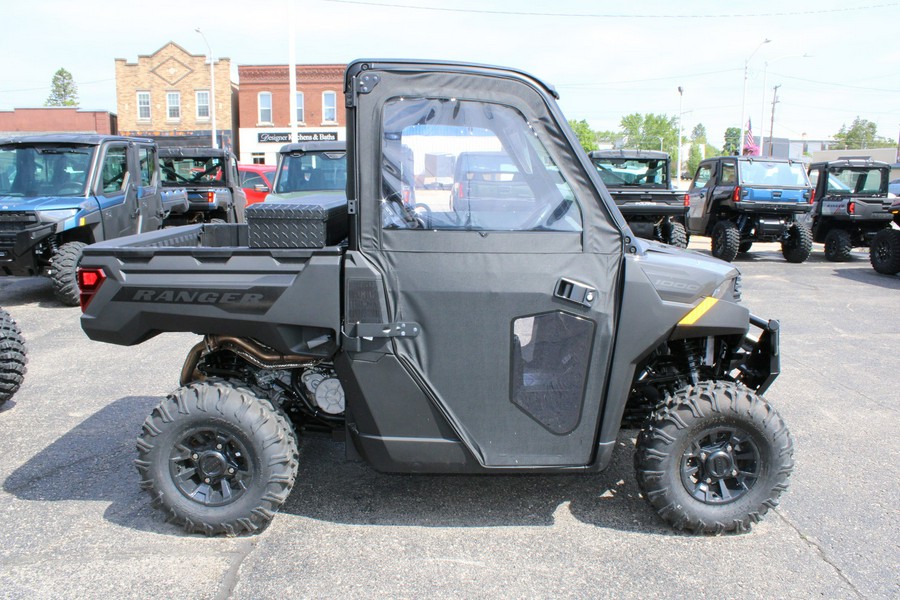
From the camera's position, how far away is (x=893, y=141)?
127938mm

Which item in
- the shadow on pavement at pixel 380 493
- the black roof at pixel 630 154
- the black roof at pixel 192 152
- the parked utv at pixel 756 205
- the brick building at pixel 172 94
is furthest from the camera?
the brick building at pixel 172 94

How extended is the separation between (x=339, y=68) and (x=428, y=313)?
4595 centimetres

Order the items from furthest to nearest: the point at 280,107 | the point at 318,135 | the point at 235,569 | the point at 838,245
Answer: the point at 280,107, the point at 318,135, the point at 838,245, the point at 235,569

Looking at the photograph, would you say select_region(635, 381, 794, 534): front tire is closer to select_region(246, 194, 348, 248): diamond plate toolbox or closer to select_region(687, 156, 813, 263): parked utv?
select_region(246, 194, 348, 248): diamond plate toolbox

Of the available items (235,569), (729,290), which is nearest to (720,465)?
(729,290)

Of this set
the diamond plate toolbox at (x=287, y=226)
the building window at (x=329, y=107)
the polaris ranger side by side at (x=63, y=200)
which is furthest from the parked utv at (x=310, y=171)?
the building window at (x=329, y=107)

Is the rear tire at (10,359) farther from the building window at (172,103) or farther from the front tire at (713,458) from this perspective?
the building window at (172,103)

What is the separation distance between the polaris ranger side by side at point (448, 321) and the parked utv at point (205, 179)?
1189cm

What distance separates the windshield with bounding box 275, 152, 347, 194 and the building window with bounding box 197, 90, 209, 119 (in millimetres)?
40156

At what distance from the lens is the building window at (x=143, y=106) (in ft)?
157

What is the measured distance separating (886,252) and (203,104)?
43.1 m

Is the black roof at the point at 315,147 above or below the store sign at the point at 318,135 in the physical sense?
below

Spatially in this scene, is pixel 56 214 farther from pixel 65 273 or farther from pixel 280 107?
pixel 280 107

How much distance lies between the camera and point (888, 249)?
12.8 m
